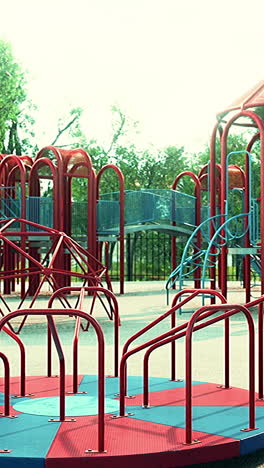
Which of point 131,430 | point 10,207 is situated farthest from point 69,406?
point 10,207

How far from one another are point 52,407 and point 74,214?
1853 cm

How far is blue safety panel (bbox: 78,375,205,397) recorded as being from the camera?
708cm

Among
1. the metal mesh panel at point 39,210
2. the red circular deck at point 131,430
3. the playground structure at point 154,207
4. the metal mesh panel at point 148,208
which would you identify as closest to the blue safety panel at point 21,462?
the red circular deck at point 131,430

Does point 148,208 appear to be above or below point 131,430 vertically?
above

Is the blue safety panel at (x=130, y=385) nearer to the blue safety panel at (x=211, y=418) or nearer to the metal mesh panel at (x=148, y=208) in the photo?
the blue safety panel at (x=211, y=418)

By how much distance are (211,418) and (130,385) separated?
1.55 meters

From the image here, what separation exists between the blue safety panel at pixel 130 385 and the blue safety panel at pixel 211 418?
75cm

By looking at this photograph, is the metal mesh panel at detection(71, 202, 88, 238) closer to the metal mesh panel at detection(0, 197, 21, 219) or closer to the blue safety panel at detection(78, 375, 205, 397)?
the metal mesh panel at detection(0, 197, 21, 219)

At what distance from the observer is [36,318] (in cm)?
1579

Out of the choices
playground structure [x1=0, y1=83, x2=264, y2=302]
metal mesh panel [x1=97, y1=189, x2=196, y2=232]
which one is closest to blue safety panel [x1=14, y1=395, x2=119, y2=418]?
playground structure [x1=0, y1=83, x2=264, y2=302]

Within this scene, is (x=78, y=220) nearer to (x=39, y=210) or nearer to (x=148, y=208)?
(x=148, y=208)

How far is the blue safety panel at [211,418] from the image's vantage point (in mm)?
5484

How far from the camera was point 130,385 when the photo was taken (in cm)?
735

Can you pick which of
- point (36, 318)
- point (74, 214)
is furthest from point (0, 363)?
point (74, 214)
